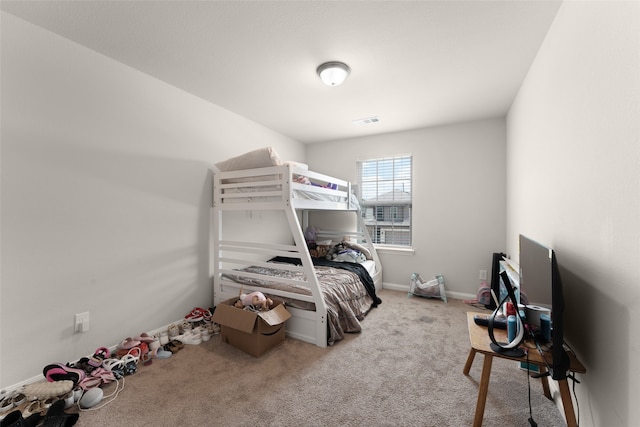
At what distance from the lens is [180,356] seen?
2.10 m

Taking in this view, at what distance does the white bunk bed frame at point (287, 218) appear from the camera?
7.48ft

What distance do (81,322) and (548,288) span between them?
285cm

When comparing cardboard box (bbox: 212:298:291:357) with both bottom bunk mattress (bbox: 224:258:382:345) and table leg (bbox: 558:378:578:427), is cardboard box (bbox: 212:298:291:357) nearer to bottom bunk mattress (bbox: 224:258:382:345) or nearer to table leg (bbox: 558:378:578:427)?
bottom bunk mattress (bbox: 224:258:382:345)

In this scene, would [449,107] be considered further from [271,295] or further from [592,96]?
[271,295]

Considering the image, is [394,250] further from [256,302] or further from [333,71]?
[333,71]

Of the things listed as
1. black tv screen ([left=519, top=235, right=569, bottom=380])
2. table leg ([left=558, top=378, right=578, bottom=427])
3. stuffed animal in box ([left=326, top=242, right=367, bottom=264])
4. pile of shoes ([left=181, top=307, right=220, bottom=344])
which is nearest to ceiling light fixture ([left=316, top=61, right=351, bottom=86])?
black tv screen ([left=519, top=235, right=569, bottom=380])

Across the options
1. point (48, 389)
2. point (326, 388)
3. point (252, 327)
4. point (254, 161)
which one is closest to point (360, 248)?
point (254, 161)

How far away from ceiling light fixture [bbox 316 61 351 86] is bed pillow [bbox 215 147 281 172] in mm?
768

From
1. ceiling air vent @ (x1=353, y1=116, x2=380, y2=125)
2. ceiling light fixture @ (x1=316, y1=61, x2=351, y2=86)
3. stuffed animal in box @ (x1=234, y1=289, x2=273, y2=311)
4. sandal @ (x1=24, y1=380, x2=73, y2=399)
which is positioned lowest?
sandal @ (x1=24, y1=380, x2=73, y2=399)

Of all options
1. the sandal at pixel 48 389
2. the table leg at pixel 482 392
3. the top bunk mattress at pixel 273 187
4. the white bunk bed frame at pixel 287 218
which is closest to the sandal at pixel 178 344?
the white bunk bed frame at pixel 287 218

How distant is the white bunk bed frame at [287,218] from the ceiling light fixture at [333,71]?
2.55ft

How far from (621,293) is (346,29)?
6.26 feet

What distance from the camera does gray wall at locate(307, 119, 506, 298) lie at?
3.36 meters

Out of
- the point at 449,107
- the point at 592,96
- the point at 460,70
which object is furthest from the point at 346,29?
the point at 449,107
